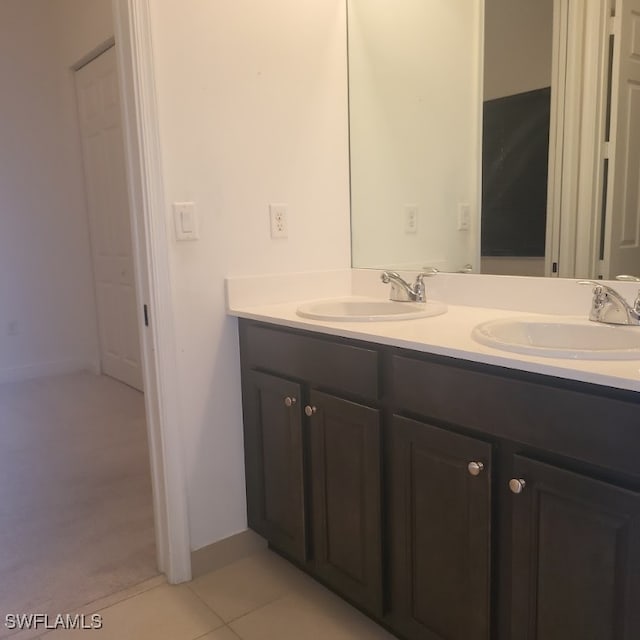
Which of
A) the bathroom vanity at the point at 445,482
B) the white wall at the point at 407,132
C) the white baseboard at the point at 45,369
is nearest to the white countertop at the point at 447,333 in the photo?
the bathroom vanity at the point at 445,482

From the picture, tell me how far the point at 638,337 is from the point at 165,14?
1.49 metres

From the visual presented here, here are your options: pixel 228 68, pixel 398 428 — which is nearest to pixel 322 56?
pixel 228 68

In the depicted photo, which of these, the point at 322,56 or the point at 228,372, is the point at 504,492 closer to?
the point at 228,372

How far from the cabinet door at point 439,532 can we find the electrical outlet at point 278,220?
0.85 metres

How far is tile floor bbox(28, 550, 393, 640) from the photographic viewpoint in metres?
1.65

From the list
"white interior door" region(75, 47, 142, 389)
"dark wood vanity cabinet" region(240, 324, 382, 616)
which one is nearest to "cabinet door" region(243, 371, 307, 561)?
"dark wood vanity cabinet" region(240, 324, 382, 616)

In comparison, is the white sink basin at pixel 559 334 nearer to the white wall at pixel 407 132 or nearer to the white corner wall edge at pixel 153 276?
the white wall at pixel 407 132

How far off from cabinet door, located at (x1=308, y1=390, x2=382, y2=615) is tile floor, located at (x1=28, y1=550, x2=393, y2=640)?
10 centimetres

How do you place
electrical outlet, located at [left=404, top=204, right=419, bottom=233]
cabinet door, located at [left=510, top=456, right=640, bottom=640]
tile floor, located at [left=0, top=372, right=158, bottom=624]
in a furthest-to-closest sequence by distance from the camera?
electrical outlet, located at [left=404, top=204, right=419, bottom=233] → tile floor, located at [left=0, top=372, right=158, bottom=624] → cabinet door, located at [left=510, top=456, right=640, bottom=640]

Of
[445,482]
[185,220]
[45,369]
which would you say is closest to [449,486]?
[445,482]

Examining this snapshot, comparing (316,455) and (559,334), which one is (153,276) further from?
(559,334)

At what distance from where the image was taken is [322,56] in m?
2.06

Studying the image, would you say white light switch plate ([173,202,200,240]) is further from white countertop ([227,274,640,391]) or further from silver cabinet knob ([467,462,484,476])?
silver cabinet knob ([467,462,484,476])

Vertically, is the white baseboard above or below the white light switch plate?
below
